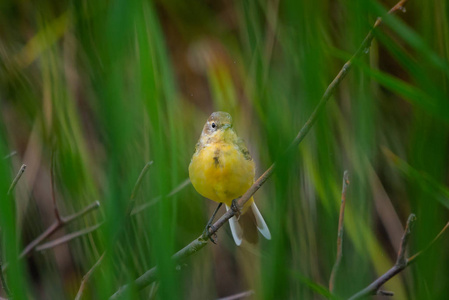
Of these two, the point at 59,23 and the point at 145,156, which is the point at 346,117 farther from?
the point at 145,156

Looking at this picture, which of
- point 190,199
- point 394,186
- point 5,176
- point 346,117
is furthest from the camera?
point 394,186

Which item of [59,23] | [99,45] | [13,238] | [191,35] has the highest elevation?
[59,23]

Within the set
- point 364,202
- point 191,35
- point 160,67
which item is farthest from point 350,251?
point 191,35

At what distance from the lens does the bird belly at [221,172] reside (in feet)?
3.35

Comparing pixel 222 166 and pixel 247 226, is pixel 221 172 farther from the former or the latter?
pixel 247 226

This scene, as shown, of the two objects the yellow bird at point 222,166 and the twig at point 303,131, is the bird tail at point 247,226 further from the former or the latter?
the twig at point 303,131

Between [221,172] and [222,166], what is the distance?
15mm

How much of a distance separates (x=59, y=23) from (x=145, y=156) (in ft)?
3.60

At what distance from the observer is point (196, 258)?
1.20 metres

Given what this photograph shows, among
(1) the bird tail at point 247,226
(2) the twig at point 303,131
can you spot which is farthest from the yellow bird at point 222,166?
(2) the twig at point 303,131

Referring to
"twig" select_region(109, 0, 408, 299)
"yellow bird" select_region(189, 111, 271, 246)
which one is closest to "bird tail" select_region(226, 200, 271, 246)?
"yellow bird" select_region(189, 111, 271, 246)

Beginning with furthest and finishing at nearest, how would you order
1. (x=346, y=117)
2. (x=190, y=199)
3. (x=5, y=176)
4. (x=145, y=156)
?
(x=346, y=117)
(x=190, y=199)
(x=145, y=156)
(x=5, y=176)

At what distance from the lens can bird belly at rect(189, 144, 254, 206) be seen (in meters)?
1.02

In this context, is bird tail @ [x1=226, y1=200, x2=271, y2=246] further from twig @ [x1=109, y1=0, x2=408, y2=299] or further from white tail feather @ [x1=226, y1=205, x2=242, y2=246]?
twig @ [x1=109, y1=0, x2=408, y2=299]
